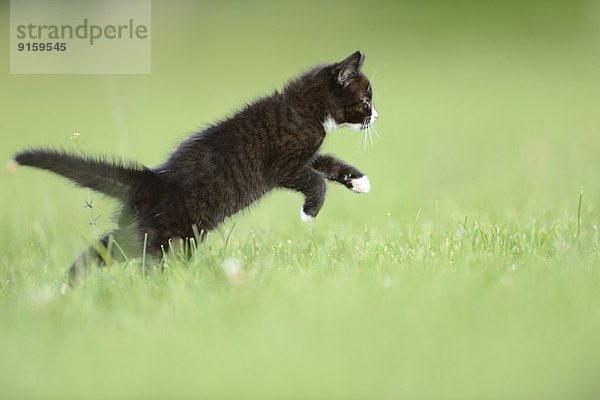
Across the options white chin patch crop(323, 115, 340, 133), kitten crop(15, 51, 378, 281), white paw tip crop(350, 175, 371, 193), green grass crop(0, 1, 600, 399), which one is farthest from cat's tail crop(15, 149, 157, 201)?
white paw tip crop(350, 175, 371, 193)

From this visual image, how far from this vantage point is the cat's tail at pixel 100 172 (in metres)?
3.97

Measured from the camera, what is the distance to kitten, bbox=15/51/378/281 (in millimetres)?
4141

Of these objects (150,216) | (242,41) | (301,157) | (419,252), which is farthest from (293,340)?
(242,41)

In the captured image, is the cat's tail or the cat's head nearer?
the cat's tail

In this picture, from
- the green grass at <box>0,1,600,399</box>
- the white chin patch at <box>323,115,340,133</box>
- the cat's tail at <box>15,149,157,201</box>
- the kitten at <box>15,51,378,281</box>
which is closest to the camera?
the green grass at <box>0,1,600,399</box>

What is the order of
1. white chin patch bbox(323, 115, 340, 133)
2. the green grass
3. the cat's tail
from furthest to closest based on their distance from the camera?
1. white chin patch bbox(323, 115, 340, 133)
2. the cat's tail
3. the green grass

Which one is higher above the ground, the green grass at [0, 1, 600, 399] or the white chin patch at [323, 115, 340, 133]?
the white chin patch at [323, 115, 340, 133]

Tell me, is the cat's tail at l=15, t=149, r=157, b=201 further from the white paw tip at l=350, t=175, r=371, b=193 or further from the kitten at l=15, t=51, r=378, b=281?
the white paw tip at l=350, t=175, r=371, b=193

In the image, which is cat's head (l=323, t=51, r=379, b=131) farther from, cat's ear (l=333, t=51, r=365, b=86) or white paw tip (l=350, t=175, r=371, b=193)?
white paw tip (l=350, t=175, r=371, b=193)

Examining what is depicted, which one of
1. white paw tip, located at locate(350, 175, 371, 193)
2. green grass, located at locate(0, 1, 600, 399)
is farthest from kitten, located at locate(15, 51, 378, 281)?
green grass, located at locate(0, 1, 600, 399)

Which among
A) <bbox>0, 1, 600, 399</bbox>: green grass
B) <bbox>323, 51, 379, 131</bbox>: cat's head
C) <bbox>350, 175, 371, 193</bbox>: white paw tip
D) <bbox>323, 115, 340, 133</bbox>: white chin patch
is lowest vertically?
<bbox>0, 1, 600, 399</bbox>: green grass

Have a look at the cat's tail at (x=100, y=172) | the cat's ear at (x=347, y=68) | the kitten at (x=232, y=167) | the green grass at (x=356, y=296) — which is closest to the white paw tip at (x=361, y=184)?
the kitten at (x=232, y=167)

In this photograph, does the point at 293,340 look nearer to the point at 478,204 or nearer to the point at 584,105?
the point at 478,204

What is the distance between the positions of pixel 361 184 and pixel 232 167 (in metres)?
0.89
